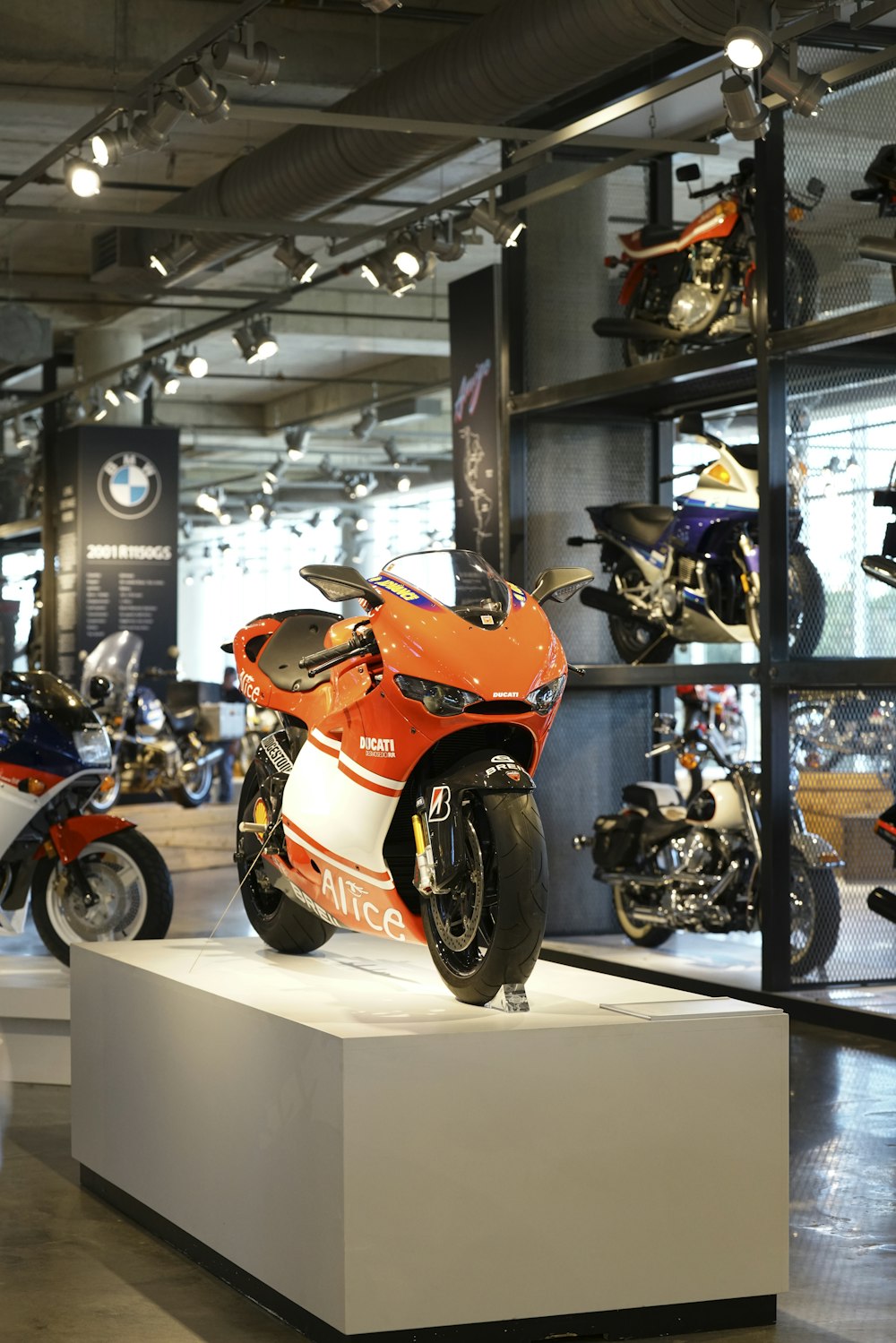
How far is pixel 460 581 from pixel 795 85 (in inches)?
98.6

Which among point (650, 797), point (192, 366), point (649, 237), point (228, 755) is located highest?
point (192, 366)

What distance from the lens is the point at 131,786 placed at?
1388cm

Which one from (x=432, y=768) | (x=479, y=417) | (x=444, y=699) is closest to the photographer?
(x=444, y=699)

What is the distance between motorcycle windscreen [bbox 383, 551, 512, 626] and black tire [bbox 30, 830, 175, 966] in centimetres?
239

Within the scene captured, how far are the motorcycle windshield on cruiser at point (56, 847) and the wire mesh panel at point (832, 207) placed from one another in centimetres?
310

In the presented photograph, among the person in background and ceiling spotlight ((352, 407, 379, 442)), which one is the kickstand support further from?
ceiling spotlight ((352, 407, 379, 442))

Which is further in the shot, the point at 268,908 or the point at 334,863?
the point at 268,908

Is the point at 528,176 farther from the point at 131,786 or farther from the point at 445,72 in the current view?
the point at 131,786

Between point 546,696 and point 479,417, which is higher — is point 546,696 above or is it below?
below

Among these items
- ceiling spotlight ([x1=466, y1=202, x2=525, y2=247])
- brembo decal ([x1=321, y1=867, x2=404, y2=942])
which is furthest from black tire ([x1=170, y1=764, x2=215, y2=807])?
brembo decal ([x1=321, y1=867, x2=404, y2=942])

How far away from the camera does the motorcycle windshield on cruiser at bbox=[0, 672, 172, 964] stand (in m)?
6.26

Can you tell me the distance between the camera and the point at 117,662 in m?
13.4

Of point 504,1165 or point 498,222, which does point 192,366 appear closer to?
point 498,222

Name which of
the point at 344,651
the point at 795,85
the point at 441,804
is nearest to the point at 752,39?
the point at 795,85
